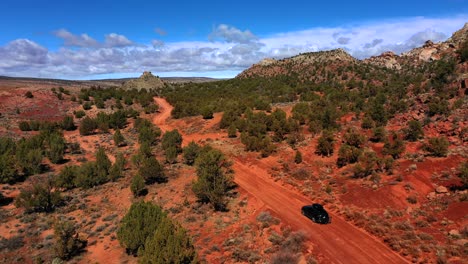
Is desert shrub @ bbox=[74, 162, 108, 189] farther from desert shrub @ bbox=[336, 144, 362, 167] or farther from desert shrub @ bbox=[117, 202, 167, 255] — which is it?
desert shrub @ bbox=[336, 144, 362, 167]

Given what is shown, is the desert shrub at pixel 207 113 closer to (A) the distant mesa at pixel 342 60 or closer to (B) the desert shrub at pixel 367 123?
(B) the desert shrub at pixel 367 123

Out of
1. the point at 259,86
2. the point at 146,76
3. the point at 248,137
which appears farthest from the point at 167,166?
the point at 146,76

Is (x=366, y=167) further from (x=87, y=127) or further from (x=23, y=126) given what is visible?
(x=23, y=126)

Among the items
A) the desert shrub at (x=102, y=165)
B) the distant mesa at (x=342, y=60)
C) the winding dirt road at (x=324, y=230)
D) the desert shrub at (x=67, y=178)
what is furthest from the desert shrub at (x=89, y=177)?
the distant mesa at (x=342, y=60)

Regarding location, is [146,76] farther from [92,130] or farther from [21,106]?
[92,130]

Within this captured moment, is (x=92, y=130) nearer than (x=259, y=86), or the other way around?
(x=92, y=130)

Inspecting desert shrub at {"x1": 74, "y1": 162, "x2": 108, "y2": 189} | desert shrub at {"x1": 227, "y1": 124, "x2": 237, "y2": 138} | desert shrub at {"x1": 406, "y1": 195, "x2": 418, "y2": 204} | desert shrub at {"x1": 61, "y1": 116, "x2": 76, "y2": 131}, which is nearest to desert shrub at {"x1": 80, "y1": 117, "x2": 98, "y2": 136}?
desert shrub at {"x1": 61, "y1": 116, "x2": 76, "y2": 131}
